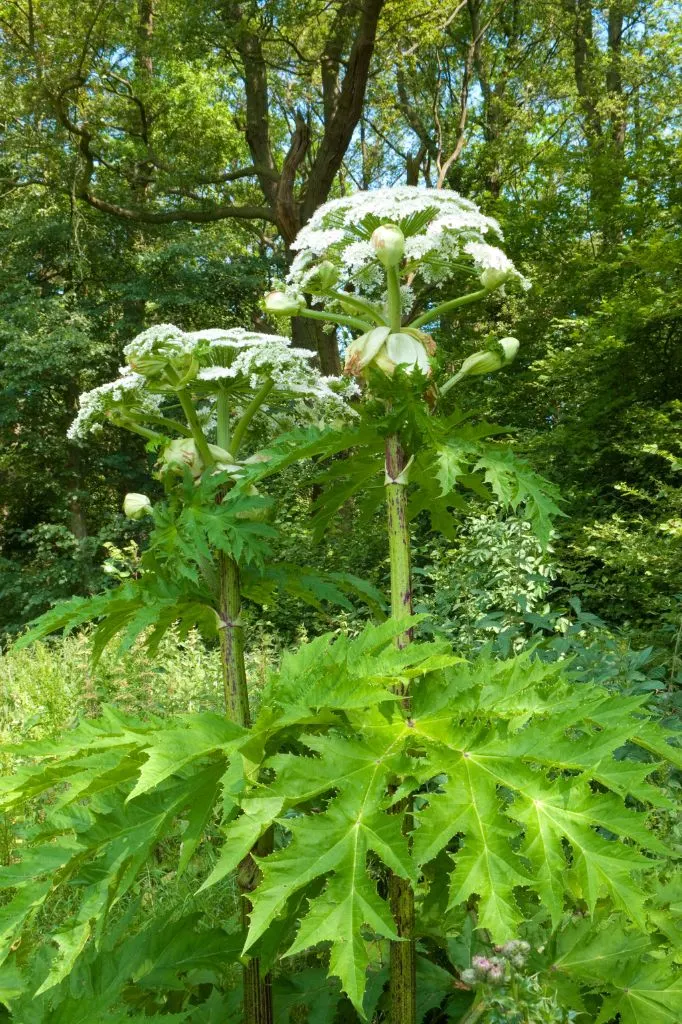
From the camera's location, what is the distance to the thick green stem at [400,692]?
4.15 ft

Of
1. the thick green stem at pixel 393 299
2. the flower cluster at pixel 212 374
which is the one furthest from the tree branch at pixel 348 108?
the thick green stem at pixel 393 299

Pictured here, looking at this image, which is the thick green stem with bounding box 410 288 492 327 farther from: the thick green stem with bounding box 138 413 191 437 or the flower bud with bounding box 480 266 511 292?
the thick green stem with bounding box 138 413 191 437

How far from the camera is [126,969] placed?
125 cm

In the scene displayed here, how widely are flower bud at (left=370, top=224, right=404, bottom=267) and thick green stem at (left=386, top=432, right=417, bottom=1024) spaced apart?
0.34 m

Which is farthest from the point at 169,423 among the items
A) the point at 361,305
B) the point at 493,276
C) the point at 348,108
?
the point at 348,108

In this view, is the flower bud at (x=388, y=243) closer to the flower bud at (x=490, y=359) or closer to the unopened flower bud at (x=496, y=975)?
the flower bud at (x=490, y=359)

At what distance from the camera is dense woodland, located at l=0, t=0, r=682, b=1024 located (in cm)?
610

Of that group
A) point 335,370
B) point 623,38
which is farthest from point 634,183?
point 623,38

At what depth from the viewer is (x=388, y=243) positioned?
137cm

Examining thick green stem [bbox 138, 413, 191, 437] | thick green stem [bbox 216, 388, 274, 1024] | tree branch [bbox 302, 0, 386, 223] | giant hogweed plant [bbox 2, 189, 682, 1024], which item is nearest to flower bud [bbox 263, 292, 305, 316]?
giant hogweed plant [bbox 2, 189, 682, 1024]

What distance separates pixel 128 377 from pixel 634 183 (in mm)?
8875

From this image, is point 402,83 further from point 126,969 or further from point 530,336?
point 126,969

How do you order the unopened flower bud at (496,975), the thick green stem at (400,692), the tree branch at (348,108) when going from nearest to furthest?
the unopened flower bud at (496,975)
the thick green stem at (400,692)
the tree branch at (348,108)

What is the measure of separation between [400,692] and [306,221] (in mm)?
8842
